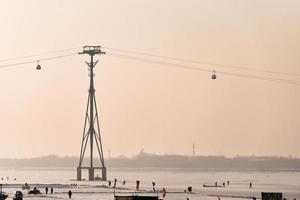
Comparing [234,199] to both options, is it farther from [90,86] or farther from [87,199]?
[90,86]

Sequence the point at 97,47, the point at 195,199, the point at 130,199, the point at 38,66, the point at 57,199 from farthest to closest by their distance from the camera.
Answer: the point at 97,47 < the point at 38,66 < the point at 195,199 < the point at 57,199 < the point at 130,199

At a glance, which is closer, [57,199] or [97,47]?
[57,199]

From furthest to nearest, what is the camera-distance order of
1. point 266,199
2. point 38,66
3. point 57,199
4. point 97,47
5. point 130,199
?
point 97,47 < point 38,66 < point 57,199 < point 266,199 < point 130,199

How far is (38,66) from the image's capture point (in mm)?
129000

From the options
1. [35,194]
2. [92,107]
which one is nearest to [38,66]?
[35,194]

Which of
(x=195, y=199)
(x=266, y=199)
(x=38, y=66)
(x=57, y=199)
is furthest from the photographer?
(x=38, y=66)

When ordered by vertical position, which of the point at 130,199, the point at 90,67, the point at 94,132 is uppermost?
the point at 90,67

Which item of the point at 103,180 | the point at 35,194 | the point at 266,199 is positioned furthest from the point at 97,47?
the point at 266,199

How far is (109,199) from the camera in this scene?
106 m

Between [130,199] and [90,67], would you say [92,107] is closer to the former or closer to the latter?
[90,67]

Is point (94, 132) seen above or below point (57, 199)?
above

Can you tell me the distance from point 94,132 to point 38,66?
40.5 m

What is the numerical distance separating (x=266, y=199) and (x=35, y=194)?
35.0 m

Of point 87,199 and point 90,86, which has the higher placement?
point 90,86
